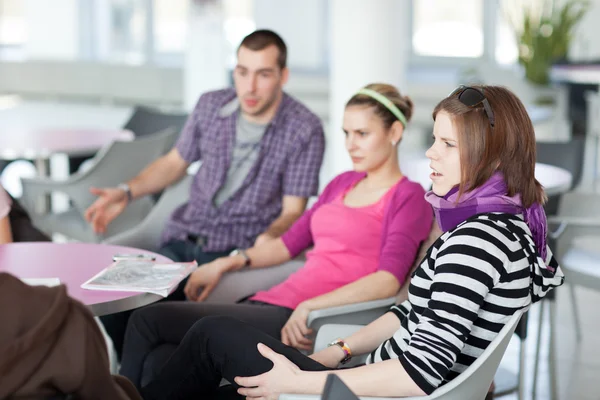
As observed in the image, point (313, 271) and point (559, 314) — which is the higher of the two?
point (313, 271)

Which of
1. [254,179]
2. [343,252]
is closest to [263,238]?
[254,179]

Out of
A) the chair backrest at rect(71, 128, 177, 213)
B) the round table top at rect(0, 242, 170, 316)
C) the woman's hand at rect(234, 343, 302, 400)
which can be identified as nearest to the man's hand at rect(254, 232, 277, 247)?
the round table top at rect(0, 242, 170, 316)

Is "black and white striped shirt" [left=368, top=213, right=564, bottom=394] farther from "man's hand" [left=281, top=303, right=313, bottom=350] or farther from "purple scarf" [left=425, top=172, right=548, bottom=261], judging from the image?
"man's hand" [left=281, top=303, right=313, bottom=350]

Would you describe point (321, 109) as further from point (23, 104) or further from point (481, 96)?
point (481, 96)

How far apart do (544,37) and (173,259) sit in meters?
6.03

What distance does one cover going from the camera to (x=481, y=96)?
1859 mm

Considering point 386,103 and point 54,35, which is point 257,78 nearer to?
point 386,103

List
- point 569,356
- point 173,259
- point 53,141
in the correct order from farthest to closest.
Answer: point 53,141 < point 569,356 < point 173,259

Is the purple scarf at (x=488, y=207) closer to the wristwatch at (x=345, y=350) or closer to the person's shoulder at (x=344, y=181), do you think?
the wristwatch at (x=345, y=350)

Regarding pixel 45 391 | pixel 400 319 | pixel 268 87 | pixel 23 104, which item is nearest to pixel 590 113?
pixel 268 87

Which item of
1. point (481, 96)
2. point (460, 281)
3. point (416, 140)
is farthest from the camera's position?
point (416, 140)

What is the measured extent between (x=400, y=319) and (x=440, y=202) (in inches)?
16.8

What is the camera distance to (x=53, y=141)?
4.73 meters

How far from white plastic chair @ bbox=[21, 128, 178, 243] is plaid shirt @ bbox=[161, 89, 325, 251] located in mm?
938
